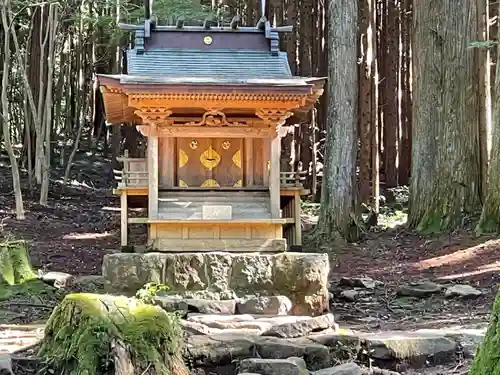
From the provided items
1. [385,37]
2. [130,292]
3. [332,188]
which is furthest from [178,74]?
[385,37]

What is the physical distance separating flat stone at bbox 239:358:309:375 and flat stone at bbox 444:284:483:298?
428 cm

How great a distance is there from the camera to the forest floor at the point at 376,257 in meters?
8.92

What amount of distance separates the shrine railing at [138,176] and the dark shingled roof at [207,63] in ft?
4.44

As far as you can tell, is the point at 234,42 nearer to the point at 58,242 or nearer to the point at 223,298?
the point at 223,298

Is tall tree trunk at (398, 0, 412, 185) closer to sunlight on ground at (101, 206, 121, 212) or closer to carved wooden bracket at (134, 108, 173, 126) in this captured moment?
sunlight on ground at (101, 206, 121, 212)

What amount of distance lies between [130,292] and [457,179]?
24.9ft

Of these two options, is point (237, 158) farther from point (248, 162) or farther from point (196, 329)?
point (196, 329)

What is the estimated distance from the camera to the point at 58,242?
14.9 m

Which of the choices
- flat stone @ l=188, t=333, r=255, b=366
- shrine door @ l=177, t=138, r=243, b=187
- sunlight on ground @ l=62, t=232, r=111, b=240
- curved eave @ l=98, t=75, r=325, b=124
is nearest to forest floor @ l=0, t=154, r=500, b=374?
sunlight on ground @ l=62, t=232, r=111, b=240

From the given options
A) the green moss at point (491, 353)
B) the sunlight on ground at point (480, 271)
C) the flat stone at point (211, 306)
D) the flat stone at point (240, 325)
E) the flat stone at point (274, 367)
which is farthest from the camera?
the sunlight on ground at point (480, 271)

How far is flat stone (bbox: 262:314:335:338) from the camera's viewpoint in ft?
23.7

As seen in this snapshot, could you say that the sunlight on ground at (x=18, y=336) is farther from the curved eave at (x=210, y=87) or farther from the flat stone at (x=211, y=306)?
the curved eave at (x=210, y=87)

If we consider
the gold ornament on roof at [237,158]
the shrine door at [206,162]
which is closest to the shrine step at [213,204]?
the shrine door at [206,162]

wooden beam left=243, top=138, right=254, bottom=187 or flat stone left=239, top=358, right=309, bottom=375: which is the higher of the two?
wooden beam left=243, top=138, right=254, bottom=187
